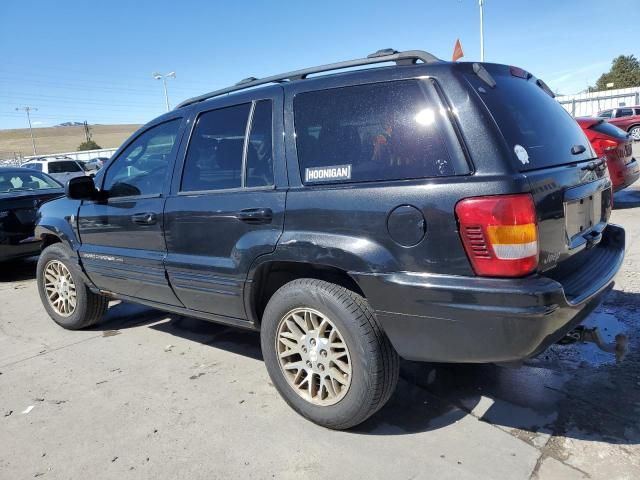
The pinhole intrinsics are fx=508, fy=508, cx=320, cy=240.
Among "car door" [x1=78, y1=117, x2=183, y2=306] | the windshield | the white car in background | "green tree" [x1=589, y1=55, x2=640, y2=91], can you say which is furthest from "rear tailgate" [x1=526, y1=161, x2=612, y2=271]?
"green tree" [x1=589, y1=55, x2=640, y2=91]

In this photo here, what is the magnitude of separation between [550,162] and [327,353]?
1.52 metres

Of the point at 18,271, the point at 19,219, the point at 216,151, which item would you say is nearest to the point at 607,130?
the point at 216,151

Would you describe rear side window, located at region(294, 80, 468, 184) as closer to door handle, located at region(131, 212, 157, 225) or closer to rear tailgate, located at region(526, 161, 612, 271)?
rear tailgate, located at region(526, 161, 612, 271)

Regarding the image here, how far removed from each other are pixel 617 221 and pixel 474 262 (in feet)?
20.1

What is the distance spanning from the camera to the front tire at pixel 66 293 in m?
4.60

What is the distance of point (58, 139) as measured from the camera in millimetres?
103125

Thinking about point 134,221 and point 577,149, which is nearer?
point 577,149

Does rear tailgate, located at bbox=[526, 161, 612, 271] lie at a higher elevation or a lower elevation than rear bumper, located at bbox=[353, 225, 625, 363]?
higher

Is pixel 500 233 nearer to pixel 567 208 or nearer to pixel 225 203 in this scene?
pixel 567 208

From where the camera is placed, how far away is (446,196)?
226 cm

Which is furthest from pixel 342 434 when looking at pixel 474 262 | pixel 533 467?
pixel 474 262

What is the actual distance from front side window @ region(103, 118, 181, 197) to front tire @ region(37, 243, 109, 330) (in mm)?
956

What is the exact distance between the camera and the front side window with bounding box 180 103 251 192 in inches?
127

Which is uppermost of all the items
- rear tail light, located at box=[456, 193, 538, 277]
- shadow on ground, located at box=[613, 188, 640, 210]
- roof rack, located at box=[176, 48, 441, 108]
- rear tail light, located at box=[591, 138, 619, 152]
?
roof rack, located at box=[176, 48, 441, 108]
